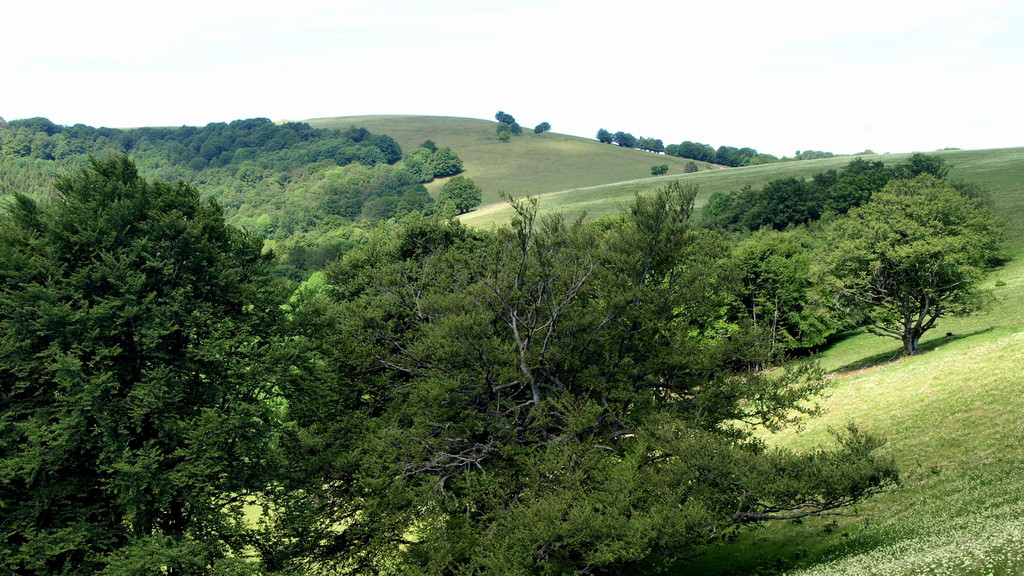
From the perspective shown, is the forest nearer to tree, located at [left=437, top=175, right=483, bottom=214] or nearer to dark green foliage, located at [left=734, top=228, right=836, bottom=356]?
dark green foliage, located at [left=734, top=228, right=836, bottom=356]

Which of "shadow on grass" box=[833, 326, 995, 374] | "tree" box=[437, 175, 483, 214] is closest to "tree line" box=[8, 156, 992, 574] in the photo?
"shadow on grass" box=[833, 326, 995, 374]

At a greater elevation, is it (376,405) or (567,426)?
(567,426)

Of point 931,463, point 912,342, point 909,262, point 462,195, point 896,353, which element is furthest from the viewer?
point 462,195

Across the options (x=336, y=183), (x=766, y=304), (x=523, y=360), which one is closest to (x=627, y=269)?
(x=523, y=360)

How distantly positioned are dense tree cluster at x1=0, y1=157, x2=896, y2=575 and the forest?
120 millimetres

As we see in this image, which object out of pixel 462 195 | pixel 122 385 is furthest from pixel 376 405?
pixel 462 195

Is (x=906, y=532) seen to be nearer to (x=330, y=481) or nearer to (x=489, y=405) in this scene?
(x=489, y=405)

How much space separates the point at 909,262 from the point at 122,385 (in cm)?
4751

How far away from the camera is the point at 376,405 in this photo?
1332 inches

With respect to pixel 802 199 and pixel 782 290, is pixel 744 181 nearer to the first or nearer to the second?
pixel 802 199

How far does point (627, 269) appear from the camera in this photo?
1094 inches

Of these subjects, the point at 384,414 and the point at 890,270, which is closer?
the point at 384,414

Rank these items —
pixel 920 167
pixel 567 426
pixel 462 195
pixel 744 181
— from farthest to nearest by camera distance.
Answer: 1. pixel 462 195
2. pixel 744 181
3. pixel 920 167
4. pixel 567 426

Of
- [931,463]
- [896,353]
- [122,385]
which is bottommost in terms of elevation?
[896,353]
